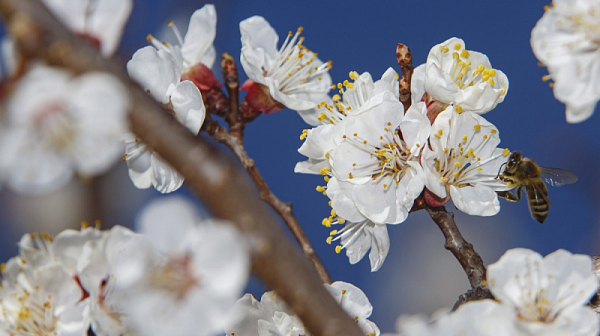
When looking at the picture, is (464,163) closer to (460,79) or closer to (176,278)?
(460,79)

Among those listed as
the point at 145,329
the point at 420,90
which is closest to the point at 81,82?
the point at 145,329

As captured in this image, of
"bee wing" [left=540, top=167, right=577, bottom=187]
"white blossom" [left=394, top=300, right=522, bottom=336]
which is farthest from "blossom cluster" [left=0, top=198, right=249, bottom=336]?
"bee wing" [left=540, top=167, right=577, bottom=187]

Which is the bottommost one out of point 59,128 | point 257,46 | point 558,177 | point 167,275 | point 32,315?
point 32,315

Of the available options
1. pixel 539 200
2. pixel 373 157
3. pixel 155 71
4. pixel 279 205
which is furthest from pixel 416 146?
pixel 155 71

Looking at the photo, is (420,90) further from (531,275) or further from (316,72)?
(531,275)

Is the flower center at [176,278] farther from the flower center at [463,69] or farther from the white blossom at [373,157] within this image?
the flower center at [463,69]

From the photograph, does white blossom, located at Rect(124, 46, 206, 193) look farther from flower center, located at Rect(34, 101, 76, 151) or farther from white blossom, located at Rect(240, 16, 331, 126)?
flower center, located at Rect(34, 101, 76, 151)

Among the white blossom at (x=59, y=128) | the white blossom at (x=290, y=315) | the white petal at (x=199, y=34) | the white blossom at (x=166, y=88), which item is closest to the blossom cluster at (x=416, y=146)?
the white blossom at (x=290, y=315)
